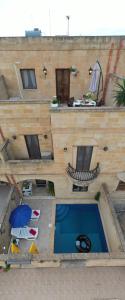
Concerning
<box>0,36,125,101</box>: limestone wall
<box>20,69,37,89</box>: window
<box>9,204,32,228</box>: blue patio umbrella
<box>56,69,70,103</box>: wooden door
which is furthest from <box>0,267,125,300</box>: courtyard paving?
<box>20,69,37,89</box>: window

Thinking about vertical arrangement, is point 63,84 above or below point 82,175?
above

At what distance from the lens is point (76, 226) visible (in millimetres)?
17203

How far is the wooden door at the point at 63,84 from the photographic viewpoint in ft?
51.6

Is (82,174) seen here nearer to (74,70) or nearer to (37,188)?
(37,188)

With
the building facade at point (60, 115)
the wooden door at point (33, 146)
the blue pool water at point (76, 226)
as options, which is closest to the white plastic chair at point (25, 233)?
the blue pool water at point (76, 226)

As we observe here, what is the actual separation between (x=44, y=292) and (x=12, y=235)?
19.8ft

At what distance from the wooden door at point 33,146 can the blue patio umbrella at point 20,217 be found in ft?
18.0

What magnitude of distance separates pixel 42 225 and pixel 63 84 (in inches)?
578

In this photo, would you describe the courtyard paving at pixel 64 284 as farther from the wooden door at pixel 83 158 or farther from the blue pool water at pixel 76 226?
the wooden door at pixel 83 158

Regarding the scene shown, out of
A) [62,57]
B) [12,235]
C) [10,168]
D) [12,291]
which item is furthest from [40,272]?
[62,57]

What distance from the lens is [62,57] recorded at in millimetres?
14734

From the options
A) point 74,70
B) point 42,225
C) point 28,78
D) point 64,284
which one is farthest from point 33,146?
point 64,284

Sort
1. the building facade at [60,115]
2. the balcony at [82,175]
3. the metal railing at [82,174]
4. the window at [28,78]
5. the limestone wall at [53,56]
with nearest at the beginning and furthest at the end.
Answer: the building facade at [60,115] < the limestone wall at [53,56] < the balcony at [82,175] < the metal railing at [82,174] < the window at [28,78]

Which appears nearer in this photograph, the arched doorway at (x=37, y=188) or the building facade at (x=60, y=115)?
the building facade at (x=60, y=115)
